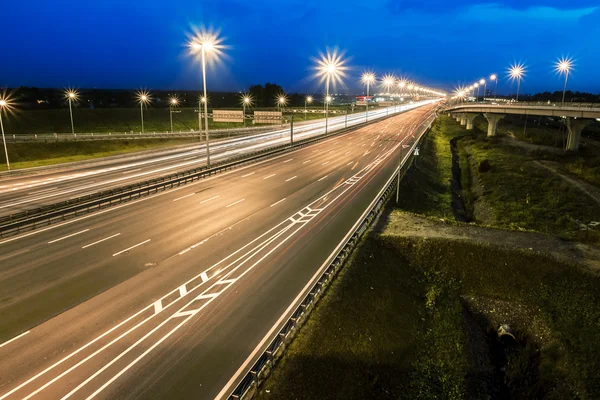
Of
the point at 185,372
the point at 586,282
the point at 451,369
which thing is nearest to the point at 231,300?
the point at 185,372

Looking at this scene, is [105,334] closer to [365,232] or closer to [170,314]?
[170,314]

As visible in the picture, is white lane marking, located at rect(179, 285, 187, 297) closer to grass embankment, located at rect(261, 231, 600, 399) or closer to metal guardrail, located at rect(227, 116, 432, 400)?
metal guardrail, located at rect(227, 116, 432, 400)

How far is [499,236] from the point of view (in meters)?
26.6

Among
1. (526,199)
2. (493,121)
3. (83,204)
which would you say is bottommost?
(526,199)

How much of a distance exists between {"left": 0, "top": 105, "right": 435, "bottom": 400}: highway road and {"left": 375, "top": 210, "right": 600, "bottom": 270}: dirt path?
4.12 meters

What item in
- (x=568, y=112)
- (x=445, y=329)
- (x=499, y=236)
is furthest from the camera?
(x=568, y=112)

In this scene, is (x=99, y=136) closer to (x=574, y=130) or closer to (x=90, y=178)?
(x=90, y=178)

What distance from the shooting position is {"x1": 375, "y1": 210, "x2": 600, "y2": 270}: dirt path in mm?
23875

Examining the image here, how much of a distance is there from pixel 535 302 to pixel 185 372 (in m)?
19.6

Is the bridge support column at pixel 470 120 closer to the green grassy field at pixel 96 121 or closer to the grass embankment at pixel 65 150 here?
the green grassy field at pixel 96 121

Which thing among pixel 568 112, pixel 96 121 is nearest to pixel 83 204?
pixel 568 112

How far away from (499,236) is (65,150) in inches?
2653

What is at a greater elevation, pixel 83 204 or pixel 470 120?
pixel 470 120

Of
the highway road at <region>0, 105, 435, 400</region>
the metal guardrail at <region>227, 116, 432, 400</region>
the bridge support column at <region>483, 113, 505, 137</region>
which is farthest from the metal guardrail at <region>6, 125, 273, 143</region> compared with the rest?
the metal guardrail at <region>227, 116, 432, 400</region>
